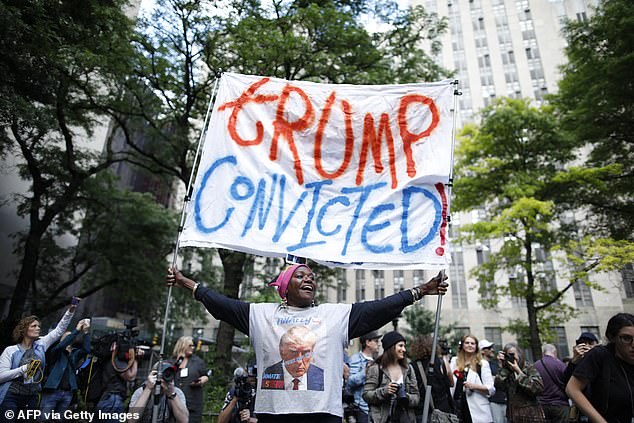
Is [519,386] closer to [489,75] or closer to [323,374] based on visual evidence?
[323,374]

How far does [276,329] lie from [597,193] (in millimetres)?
15824

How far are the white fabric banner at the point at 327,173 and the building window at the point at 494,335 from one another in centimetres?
3639

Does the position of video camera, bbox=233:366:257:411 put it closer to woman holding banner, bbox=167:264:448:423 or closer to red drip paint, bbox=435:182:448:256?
woman holding banner, bbox=167:264:448:423

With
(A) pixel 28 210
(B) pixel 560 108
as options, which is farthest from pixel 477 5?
(A) pixel 28 210

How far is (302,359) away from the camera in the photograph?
8.83ft

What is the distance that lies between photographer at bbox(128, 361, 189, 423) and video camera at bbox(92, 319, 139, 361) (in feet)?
3.61

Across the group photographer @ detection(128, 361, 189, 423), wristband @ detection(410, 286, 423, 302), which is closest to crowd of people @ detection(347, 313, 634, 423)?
wristband @ detection(410, 286, 423, 302)

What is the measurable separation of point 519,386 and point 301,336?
3.72 m

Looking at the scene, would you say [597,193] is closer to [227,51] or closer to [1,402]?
[227,51]

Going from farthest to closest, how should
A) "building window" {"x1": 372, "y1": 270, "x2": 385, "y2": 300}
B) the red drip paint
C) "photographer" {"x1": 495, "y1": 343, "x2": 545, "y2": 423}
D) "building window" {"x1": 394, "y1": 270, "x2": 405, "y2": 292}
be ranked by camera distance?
"building window" {"x1": 372, "y1": 270, "x2": 385, "y2": 300} < "building window" {"x1": 394, "y1": 270, "x2": 405, "y2": 292} < "photographer" {"x1": 495, "y1": 343, "x2": 545, "y2": 423} < the red drip paint

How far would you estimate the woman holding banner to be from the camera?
2.61 metres

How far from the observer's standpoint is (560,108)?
1569 centimetres

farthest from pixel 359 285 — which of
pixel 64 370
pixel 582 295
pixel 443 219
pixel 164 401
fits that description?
pixel 443 219

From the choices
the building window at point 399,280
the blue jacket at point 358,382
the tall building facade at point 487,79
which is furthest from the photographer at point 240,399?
the building window at point 399,280
